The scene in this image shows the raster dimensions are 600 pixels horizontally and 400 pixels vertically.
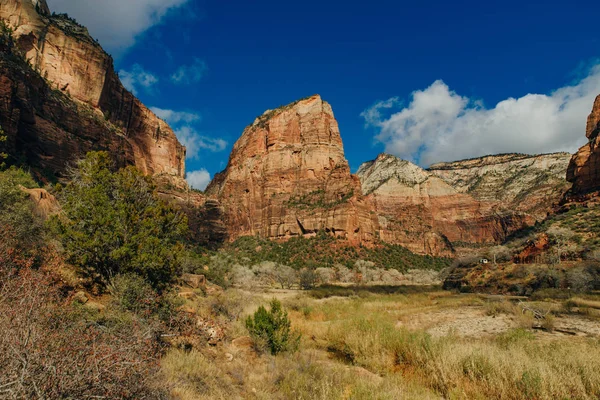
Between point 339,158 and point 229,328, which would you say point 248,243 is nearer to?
point 339,158

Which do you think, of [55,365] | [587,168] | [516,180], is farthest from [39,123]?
[516,180]

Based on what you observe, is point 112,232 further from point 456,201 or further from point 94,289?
point 456,201

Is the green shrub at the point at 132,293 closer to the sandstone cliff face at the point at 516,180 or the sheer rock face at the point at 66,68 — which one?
the sheer rock face at the point at 66,68

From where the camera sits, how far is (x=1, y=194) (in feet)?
36.0

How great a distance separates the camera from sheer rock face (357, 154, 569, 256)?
98.6 metres

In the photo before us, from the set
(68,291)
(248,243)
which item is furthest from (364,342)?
(248,243)

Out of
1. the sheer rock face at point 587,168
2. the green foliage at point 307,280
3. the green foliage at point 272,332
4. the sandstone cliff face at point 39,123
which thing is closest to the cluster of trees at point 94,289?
the green foliage at point 272,332

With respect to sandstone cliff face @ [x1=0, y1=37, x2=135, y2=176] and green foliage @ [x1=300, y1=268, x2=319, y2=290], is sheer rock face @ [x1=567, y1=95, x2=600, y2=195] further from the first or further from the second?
sandstone cliff face @ [x1=0, y1=37, x2=135, y2=176]

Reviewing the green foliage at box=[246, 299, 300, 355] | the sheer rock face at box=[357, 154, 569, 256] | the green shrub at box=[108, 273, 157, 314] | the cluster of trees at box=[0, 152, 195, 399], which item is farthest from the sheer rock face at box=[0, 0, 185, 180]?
the sheer rock face at box=[357, 154, 569, 256]

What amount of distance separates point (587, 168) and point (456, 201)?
75.8m

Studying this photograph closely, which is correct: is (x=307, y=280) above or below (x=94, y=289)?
below

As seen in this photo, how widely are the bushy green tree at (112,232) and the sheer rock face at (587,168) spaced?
54.5 meters

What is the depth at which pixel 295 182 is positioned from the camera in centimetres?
8475

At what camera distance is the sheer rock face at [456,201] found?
9856 cm
